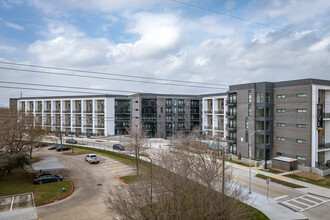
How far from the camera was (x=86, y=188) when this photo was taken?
83.5 feet

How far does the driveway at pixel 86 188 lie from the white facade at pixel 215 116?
33.7 meters

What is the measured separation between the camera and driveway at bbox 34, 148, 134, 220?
1862 centimetres

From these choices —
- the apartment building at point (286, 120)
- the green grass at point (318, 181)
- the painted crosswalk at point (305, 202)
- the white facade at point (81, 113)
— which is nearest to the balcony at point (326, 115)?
the apartment building at point (286, 120)

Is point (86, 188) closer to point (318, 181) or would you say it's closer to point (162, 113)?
point (318, 181)

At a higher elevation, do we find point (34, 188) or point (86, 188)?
point (34, 188)

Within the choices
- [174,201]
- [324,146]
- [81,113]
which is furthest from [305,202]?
[81,113]

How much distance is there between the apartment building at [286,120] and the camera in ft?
106

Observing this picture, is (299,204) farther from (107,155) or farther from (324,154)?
(107,155)

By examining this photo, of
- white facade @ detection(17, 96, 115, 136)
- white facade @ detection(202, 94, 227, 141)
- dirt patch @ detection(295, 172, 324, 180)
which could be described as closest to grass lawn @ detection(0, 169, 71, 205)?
dirt patch @ detection(295, 172, 324, 180)

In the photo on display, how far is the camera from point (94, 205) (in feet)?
67.8

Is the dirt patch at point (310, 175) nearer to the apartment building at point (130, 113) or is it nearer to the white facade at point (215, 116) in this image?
the white facade at point (215, 116)

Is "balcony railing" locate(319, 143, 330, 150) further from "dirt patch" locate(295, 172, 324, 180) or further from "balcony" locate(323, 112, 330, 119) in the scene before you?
"dirt patch" locate(295, 172, 324, 180)

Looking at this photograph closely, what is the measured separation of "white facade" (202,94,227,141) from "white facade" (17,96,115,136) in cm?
2972

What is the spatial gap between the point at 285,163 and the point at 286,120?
7114mm
